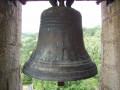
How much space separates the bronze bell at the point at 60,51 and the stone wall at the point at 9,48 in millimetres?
312

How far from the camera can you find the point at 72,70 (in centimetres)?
116

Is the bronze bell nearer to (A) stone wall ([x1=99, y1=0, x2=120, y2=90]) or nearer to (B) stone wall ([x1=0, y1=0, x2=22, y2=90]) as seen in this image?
(B) stone wall ([x1=0, y1=0, x2=22, y2=90])

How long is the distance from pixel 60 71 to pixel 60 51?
0.21 m

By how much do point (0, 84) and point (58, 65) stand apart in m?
0.68

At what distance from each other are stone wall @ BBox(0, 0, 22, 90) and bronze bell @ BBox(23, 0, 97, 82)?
0.31 metres

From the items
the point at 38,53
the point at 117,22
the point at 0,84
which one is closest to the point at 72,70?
the point at 38,53

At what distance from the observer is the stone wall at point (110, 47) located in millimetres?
1697

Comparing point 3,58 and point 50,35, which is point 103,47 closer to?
point 50,35

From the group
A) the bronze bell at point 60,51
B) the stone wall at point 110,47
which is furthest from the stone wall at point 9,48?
the stone wall at point 110,47

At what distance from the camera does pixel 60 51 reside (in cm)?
126

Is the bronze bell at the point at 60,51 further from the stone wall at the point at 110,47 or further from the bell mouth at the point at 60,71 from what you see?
the stone wall at the point at 110,47

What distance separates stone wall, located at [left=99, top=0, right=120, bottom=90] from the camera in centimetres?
170

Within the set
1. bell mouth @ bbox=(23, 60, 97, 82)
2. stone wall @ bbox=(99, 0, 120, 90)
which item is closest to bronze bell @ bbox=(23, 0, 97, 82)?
bell mouth @ bbox=(23, 60, 97, 82)

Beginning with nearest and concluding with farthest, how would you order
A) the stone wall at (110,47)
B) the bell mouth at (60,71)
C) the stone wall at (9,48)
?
the bell mouth at (60,71) → the stone wall at (9,48) → the stone wall at (110,47)
